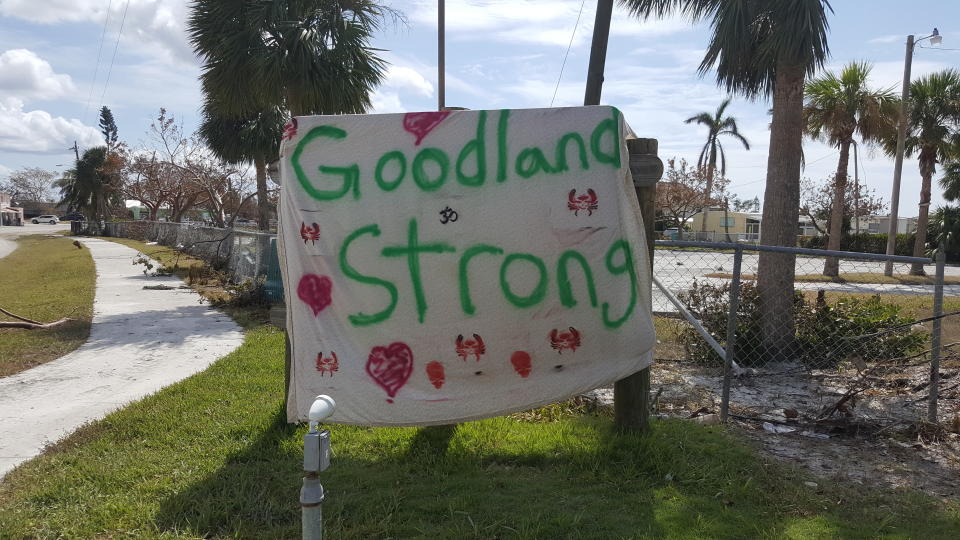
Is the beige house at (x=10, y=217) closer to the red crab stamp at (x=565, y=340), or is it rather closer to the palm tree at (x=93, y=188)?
the palm tree at (x=93, y=188)

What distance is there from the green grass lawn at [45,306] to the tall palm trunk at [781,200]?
7.63 metres

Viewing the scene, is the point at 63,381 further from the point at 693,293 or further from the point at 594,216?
the point at 693,293

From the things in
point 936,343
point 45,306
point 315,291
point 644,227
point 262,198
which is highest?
point 262,198

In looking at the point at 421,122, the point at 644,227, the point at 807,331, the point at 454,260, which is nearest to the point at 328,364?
the point at 454,260

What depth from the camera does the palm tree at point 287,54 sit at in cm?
1019

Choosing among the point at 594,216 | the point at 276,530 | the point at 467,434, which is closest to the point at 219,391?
the point at 467,434

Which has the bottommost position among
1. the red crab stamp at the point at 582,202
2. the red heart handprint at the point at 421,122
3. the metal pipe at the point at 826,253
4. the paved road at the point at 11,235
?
the paved road at the point at 11,235

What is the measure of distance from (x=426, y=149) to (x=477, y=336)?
3.38ft

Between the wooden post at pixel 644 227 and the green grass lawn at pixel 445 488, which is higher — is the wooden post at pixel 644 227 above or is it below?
above

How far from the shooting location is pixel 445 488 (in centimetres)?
362

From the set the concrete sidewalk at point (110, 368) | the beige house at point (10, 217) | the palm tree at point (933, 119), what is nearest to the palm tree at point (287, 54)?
the concrete sidewalk at point (110, 368)

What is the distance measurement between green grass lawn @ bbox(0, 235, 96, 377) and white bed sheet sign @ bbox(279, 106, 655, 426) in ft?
15.2

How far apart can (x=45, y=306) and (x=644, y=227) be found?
35.3ft

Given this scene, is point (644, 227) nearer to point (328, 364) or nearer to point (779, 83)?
point (328, 364)
